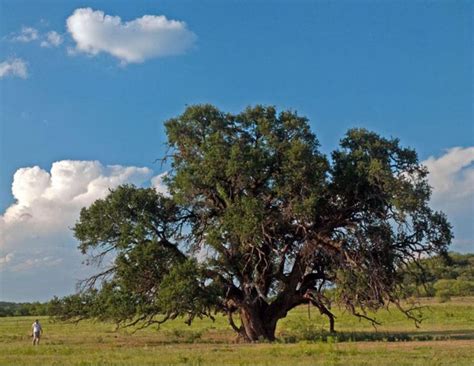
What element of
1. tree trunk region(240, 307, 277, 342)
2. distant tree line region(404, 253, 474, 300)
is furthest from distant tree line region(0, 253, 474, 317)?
tree trunk region(240, 307, 277, 342)

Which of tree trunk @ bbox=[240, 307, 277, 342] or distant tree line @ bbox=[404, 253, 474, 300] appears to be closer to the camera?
tree trunk @ bbox=[240, 307, 277, 342]

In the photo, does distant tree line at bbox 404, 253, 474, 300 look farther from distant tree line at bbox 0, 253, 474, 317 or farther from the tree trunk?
the tree trunk

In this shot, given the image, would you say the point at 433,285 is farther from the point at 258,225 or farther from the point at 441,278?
the point at 258,225

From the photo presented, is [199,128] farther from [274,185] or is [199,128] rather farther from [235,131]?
[274,185]

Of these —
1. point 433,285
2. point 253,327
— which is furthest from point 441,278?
point 253,327

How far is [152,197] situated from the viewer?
37.9m

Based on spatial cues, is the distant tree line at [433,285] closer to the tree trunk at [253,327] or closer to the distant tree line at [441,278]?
the distant tree line at [441,278]

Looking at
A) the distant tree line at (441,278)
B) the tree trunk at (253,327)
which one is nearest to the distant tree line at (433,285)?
the distant tree line at (441,278)

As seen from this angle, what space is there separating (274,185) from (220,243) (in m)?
4.28

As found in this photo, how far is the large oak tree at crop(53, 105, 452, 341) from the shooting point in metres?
34.2

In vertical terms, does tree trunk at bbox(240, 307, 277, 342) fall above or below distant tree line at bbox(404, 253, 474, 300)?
below

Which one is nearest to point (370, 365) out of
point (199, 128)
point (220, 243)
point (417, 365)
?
point (417, 365)

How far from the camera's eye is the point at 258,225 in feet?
108

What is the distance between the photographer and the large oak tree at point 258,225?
112 ft
